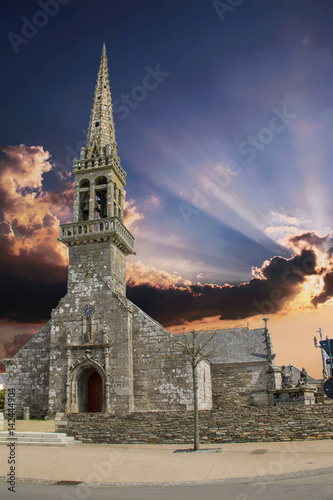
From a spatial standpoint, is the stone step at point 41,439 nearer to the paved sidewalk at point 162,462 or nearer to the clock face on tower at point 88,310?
the paved sidewalk at point 162,462

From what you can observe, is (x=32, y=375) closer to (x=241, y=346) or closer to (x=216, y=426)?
(x=216, y=426)

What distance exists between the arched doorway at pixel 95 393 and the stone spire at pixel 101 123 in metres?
16.2

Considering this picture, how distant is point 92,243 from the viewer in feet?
93.4

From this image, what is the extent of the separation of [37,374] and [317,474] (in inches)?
818

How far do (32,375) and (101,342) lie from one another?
5687 millimetres

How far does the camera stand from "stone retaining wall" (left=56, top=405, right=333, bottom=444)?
1650cm

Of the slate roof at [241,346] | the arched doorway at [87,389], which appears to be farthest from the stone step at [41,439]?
the slate roof at [241,346]

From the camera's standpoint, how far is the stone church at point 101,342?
80.7 ft

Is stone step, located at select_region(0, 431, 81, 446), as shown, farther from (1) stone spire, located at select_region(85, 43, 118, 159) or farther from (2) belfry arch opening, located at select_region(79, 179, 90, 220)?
(1) stone spire, located at select_region(85, 43, 118, 159)

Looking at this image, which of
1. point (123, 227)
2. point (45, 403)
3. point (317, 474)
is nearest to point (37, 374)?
point (45, 403)

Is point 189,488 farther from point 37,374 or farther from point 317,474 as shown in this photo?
point 37,374

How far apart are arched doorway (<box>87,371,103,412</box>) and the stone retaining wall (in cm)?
680

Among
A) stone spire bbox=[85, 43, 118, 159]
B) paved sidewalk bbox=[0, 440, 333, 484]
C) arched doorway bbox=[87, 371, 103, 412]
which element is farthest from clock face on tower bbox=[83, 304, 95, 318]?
stone spire bbox=[85, 43, 118, 159]

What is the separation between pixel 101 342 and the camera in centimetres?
2558
